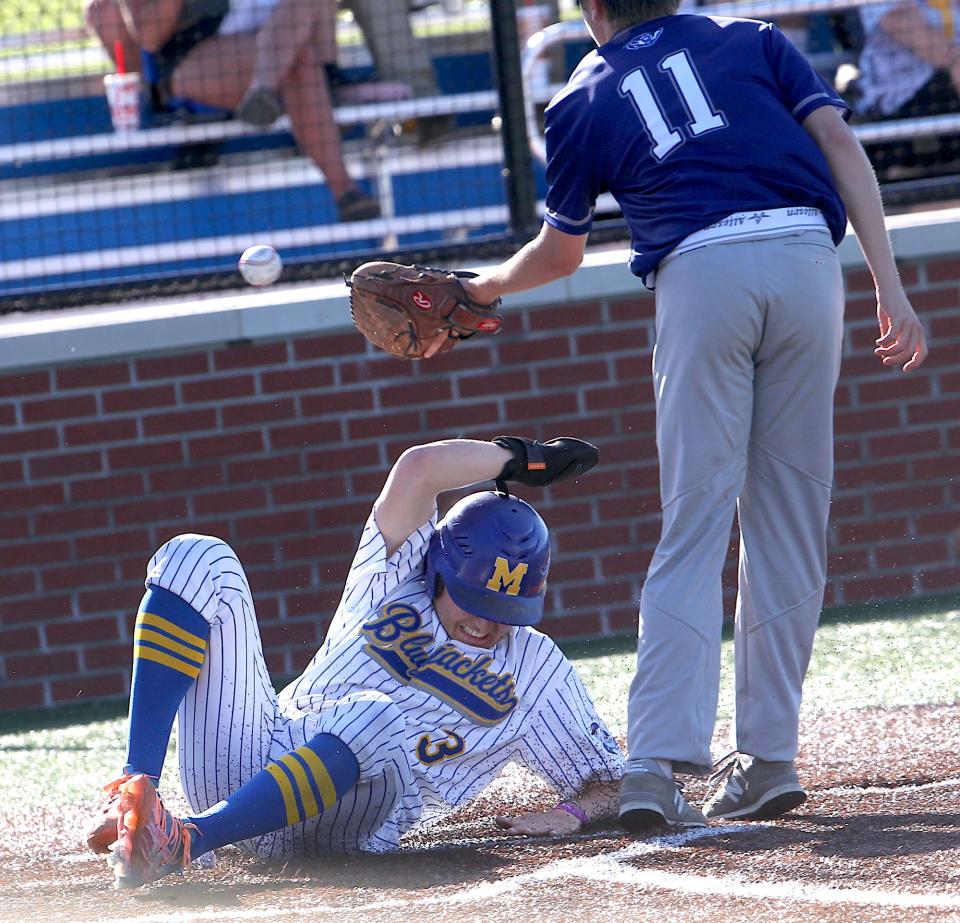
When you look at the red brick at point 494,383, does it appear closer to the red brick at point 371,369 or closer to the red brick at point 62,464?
the red brick at point 371,369

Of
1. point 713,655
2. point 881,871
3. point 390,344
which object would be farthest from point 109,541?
point 881,871

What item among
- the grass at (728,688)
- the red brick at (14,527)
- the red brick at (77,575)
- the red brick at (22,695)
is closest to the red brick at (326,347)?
the red brick at (77,575)

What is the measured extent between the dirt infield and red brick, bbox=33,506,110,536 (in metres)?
2.04

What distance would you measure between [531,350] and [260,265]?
1020 mm

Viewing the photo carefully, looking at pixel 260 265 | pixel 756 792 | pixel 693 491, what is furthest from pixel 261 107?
pixel 756 792

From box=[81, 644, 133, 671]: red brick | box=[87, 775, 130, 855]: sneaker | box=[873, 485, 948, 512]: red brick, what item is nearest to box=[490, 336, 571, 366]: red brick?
box=[873, 485, 948, 512]: red brick

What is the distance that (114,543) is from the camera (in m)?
5.72

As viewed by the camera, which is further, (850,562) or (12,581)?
Answer: (850,562)

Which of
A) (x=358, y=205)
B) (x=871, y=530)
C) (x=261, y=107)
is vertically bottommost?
(x=871, y=530)

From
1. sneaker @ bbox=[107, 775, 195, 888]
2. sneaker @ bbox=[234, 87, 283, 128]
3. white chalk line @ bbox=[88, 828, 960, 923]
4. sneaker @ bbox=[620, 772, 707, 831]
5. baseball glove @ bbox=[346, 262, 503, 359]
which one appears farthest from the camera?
sneaker @ bbox=[234, 87, 283, 128]

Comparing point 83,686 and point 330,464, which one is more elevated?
point 330,464

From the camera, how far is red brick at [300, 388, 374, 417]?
227 inches

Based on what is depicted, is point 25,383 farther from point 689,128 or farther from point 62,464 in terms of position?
point 689,128

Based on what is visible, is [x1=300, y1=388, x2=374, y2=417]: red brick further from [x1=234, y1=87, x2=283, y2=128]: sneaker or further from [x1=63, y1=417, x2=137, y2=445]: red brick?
[x1=234, y1=87, x2=283, y2=128]: sneaker
